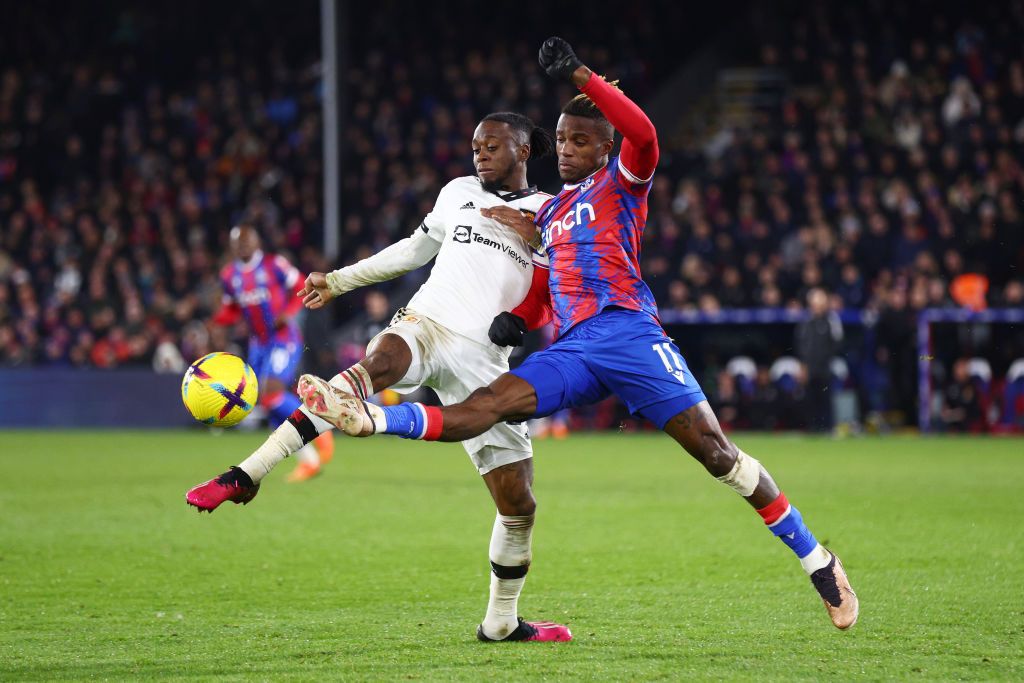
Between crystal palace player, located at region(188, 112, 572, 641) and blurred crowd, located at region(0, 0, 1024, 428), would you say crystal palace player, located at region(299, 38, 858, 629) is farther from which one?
blurred crowd, located at region(0, 0, 1024, 428)

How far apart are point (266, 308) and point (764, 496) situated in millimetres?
8165

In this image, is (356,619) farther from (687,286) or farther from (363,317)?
(363,317)

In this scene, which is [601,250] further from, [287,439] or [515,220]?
[287,439]

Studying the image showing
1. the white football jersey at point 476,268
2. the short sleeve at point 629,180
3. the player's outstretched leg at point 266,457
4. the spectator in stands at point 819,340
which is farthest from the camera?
the spectator in stands at point 819,340

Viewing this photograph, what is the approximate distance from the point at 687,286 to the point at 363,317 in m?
5.77

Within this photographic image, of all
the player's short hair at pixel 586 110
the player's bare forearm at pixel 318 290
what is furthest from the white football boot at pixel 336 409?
the player's short hair at pixel 586 110

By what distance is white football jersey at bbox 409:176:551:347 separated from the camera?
19.1 ft

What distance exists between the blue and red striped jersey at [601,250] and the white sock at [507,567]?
868mm

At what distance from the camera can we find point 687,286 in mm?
20094

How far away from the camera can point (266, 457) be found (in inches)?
200

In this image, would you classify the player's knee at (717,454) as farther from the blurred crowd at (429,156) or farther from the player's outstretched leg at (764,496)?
the blurred crowd at (429,156)

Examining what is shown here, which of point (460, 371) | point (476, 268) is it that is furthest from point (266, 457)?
point (476, 268)

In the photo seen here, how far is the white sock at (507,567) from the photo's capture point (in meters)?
5.54

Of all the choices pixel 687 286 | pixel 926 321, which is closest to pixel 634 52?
pixel 687 286
